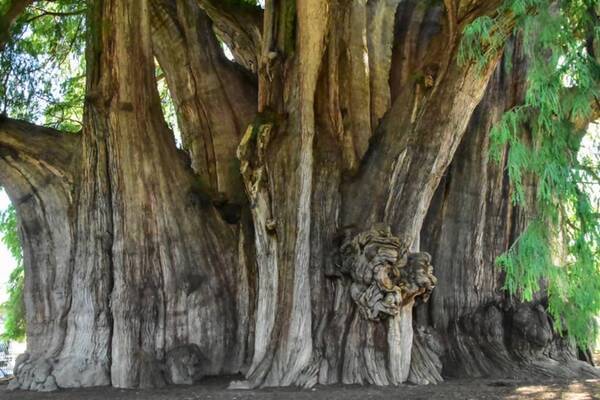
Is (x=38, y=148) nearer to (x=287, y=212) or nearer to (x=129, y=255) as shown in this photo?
(x=129, y=255)

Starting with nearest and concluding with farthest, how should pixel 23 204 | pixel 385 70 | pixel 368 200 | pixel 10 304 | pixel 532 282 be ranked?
1. pixel 532 282
2. pixel 368 200
3. pixel 23 204
4. pixel 385 70
5. pixel 10 304

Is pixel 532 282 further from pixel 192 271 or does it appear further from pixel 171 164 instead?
pixel 171 164

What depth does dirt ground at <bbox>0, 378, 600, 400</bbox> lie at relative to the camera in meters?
5.89

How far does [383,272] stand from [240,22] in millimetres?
3894

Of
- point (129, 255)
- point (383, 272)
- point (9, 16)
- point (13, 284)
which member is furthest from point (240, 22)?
point (13, 284)

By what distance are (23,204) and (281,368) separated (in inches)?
142

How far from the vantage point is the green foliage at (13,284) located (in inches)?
432

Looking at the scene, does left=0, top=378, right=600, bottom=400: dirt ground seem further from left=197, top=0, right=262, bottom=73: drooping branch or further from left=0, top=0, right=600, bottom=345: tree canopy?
left=197, top=0, right=262, bottom=73: drooping branch

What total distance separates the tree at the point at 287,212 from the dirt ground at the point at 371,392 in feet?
1.02

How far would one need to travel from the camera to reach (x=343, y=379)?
6625mm

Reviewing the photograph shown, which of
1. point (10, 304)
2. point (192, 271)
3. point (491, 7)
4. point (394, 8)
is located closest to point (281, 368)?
point (192, 271)

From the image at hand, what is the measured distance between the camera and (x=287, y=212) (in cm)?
702

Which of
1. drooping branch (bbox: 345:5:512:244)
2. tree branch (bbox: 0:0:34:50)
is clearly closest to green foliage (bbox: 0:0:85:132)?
tree branch (bbox: 0:0:34:50)

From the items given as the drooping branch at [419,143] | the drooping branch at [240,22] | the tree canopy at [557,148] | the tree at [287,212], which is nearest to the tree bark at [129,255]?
the tree at [287,212]
